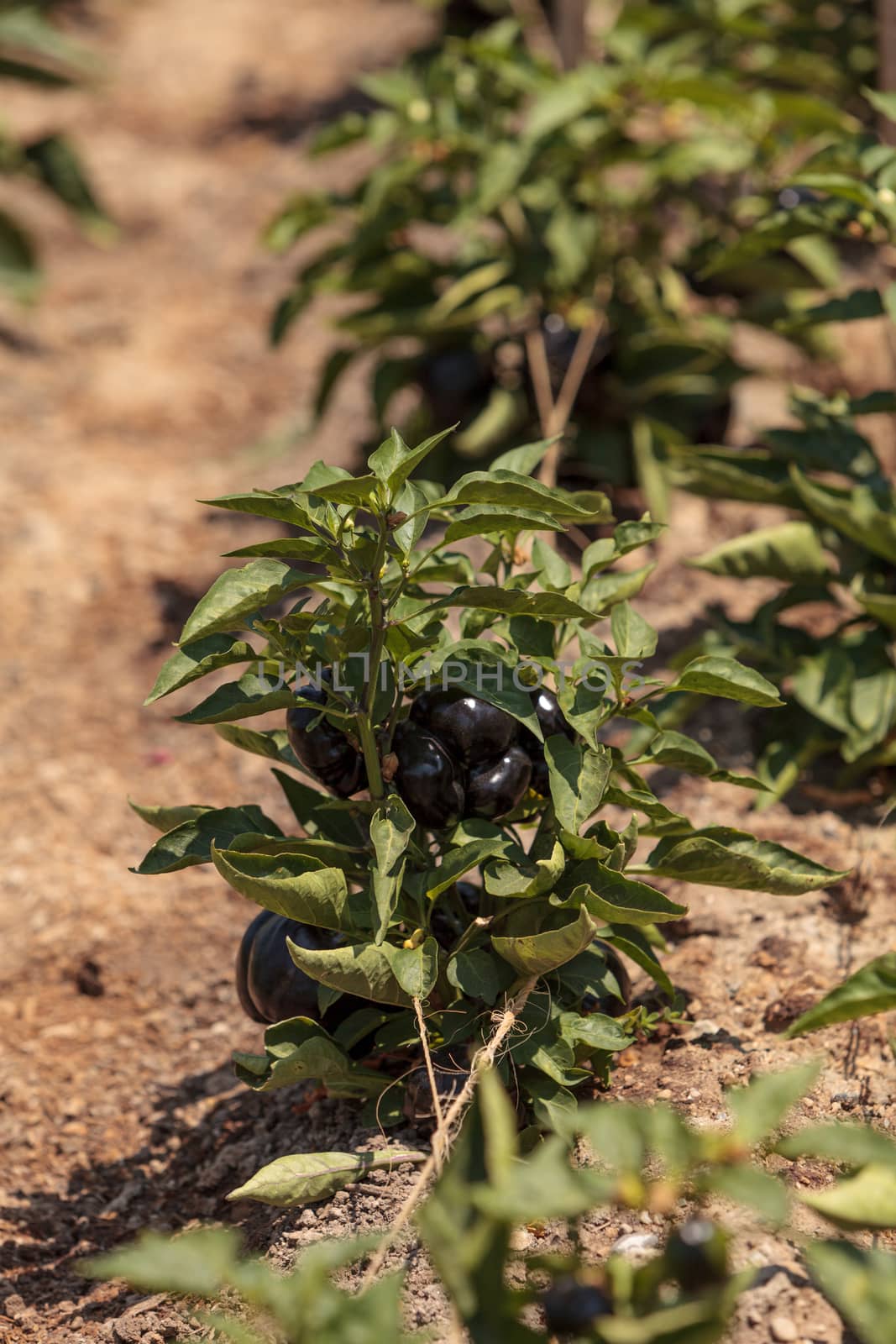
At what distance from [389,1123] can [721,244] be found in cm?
258

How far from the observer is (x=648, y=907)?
5.14ft

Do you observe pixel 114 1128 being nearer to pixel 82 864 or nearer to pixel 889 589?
pixel 82 864

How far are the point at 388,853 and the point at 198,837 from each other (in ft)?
1.04

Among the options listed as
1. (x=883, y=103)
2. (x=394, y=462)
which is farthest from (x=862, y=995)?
(x=883, y=103)

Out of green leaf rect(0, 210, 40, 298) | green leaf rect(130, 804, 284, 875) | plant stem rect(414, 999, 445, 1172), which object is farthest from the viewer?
green leaf rect(0, 210, 40, 298)

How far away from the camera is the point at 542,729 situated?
1.70 m

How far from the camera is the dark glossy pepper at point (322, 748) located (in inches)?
64.1

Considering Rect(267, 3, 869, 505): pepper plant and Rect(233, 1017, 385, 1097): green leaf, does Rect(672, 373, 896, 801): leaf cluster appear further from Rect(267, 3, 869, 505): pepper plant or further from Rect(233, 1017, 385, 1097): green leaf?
Rect(233, 1017, 385, 1097): green leaf

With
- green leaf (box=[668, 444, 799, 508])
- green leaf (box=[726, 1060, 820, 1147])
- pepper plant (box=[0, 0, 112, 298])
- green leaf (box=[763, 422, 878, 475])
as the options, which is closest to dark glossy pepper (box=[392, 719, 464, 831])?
green leaf (box=[726, 1060, 820, 1147])

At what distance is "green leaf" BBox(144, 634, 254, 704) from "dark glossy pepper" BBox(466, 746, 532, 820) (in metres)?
0.33

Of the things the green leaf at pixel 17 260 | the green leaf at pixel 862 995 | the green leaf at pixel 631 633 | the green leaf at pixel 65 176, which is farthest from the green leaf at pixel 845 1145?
the green leaf at pixel 65 176

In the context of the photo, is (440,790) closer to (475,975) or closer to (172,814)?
(475,975)

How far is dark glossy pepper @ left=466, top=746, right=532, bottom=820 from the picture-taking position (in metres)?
1.64

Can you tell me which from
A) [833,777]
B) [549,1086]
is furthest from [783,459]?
[549,1086]
